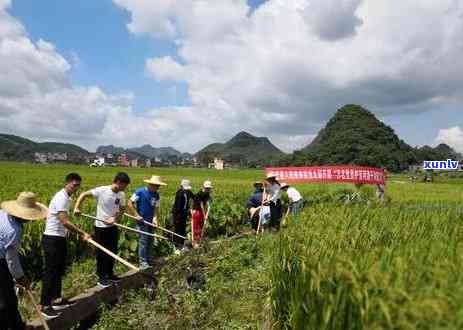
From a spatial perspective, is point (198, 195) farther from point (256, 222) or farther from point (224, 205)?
point (224, 205)

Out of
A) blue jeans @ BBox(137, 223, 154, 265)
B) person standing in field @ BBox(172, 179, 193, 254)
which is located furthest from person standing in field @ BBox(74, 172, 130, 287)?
person standing in field @ BBox(172, 179, 193, 254)

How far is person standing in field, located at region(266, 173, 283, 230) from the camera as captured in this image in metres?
11.4

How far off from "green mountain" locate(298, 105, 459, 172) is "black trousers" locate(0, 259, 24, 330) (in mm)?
115605

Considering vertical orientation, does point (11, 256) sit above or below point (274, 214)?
above

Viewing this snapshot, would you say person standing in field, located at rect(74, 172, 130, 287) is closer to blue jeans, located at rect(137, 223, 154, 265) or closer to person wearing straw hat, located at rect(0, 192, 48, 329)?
blue jeans, located at rect(137, 223, 154, 265)

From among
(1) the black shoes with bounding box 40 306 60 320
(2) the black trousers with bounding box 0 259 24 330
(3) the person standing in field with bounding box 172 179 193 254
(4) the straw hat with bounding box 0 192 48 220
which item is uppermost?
(4) the straw hat with bounding box 0 192 48 220

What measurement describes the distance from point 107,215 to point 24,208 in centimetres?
203

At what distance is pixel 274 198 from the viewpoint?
11523 mm

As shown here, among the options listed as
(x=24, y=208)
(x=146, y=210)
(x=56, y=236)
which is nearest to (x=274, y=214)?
(x=146, y=210)

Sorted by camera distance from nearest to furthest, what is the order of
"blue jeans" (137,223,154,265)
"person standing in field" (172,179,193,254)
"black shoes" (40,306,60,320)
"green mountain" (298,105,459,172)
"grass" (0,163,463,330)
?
"grass" (0,163,463,330), "black shoes" (40,306,60,320), "blue jeans" (137,223,154,265), "person standing in field" (172,179,193,254), "green mountain" (298,105,459,172)

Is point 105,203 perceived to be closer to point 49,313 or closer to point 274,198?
point 49,313

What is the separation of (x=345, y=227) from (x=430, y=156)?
14329 cm

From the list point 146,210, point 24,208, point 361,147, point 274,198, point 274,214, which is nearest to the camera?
point 24,208

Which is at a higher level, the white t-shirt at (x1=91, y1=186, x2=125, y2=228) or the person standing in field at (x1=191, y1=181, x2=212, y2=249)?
the white t-shirt at (x1=91, y1=186, x2=125, y2=228)
